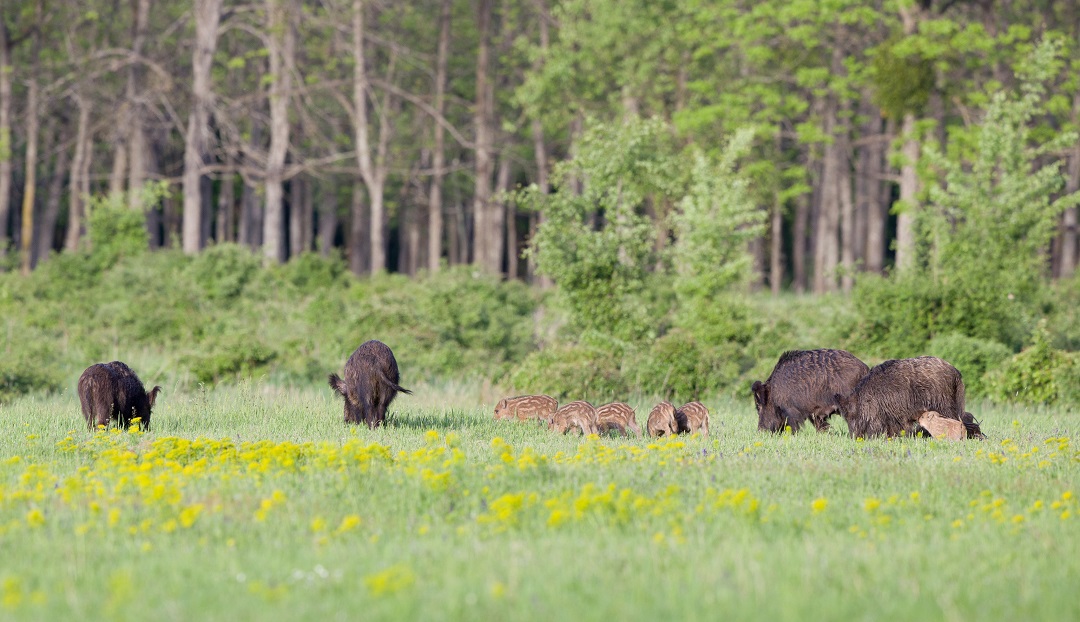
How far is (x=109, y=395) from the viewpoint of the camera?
1271 centimetres

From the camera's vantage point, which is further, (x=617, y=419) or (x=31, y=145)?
(x=31, y=145)

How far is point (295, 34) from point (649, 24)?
454 inches

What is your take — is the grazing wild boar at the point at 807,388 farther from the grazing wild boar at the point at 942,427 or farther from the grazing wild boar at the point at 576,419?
the grazing wild boar at the point at 576,419

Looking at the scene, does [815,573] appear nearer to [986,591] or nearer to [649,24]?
[986,591]

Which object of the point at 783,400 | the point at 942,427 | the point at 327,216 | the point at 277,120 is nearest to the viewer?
the point at 942,427

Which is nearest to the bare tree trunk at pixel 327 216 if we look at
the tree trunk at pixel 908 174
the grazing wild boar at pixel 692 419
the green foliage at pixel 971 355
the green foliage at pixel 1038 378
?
the tree trunk at pixel 908 174

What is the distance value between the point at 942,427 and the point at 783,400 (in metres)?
1.85

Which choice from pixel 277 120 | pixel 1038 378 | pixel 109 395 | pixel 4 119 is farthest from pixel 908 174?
pixel 4 119

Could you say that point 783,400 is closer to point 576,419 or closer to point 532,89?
point 576,419

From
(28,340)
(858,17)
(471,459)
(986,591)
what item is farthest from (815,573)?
(858,17)

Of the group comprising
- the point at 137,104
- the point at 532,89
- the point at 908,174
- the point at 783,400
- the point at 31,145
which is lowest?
the point at 783,400

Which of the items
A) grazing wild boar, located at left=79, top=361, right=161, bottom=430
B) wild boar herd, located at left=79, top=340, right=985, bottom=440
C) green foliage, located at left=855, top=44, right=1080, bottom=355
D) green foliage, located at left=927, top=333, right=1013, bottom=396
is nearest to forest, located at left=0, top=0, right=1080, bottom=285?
green foliage, located at left=855, top=44, right=1080, bottom=355

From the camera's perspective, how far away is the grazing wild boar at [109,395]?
1271 cm

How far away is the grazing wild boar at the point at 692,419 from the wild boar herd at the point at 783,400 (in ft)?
0.04
